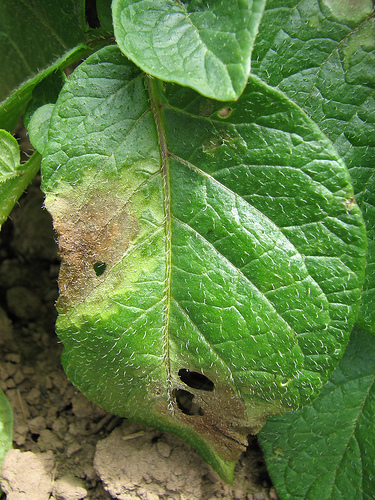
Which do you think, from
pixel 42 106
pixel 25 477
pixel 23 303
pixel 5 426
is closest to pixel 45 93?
pixel 42 106

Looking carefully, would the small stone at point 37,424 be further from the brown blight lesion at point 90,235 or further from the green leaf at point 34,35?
the green leaf at point 34,35

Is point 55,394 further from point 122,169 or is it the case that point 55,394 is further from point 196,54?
point 196,54

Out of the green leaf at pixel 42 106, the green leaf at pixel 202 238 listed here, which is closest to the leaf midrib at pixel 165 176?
the green leaf at pixel 202 238

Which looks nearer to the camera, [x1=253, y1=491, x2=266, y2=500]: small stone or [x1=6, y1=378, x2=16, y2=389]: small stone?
[x1=253, y1=491, x2=266, y2=500]: small stone

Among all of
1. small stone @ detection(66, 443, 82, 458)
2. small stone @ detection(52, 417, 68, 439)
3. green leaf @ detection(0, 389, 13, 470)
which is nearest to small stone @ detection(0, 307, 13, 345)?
green leaf @ detection(0, 389, 13, 470)

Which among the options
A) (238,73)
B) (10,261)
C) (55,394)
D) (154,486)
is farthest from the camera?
(10,261)

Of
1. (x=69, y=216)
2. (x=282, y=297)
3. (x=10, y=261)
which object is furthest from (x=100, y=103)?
(x=10, y=261)

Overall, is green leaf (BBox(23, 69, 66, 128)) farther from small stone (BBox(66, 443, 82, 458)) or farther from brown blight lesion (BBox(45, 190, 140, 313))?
small stone (BBox(66, 443, 82, 458))
